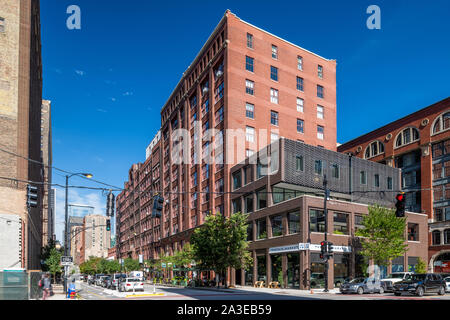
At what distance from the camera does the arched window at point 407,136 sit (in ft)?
212

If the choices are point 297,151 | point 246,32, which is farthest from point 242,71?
point 297,151

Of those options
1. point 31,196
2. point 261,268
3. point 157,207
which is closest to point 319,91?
point 261,268

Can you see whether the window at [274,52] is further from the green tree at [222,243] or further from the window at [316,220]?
the green tree at [222,243]

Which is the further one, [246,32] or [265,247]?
[246,32]

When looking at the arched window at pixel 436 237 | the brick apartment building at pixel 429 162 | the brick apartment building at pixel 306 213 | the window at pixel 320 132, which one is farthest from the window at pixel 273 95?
the arched window at pixel 436 237

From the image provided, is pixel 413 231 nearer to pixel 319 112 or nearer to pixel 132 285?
pixel 319 112

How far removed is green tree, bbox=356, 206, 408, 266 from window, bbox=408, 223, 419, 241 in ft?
41.1

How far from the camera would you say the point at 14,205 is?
40.2 meters

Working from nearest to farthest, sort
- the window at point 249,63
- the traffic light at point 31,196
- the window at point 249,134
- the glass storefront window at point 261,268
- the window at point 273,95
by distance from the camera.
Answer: the traffic light at point 31,196, the glass storefront window at point 261,268, the window at point 249,134, the window at point 249,63, the window at point 273,95

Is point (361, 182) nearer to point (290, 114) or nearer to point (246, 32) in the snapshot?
point (290, 114)

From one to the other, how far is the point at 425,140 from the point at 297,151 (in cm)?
2581

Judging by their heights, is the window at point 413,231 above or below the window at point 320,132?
below

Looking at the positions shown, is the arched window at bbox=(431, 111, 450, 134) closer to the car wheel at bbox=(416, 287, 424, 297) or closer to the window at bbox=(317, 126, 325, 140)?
the window at bbox=(317, 126, 325, 140)

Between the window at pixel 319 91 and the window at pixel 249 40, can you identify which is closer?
the window at pixel 249 40
